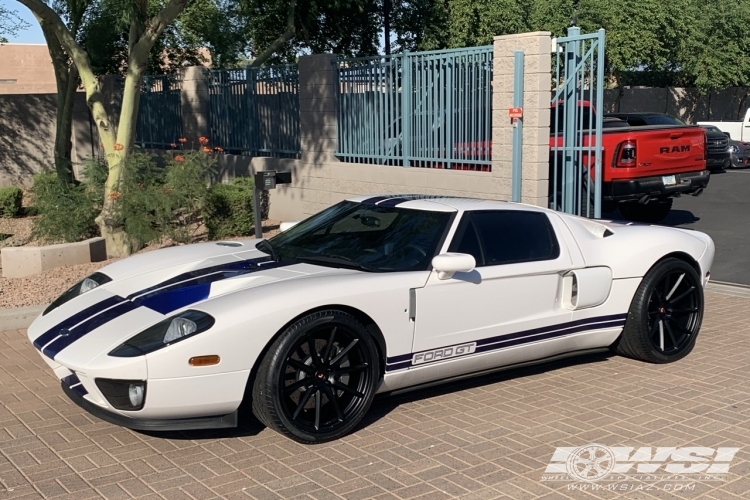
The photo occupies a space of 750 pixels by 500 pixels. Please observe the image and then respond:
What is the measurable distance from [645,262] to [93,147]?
696 inches

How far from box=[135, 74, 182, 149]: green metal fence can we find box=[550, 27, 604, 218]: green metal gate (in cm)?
1010

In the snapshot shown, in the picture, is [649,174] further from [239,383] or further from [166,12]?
[239,383]

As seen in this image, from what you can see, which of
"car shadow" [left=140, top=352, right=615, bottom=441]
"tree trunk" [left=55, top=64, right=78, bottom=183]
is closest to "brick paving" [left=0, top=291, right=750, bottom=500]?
"car shadow" [left=140, top=352, right=615, bottom=441]

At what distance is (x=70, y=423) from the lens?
552cm

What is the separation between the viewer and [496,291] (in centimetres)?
582

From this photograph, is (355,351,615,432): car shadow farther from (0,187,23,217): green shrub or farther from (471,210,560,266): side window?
(0,187,23,217): green shrub

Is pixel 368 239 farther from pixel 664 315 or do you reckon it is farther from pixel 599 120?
pixel 599 120

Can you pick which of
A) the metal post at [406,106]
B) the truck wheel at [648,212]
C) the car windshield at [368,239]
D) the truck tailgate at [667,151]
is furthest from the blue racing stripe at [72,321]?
the truck wheel at [648,212]

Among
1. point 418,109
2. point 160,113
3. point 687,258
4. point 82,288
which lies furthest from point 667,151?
point 160,113

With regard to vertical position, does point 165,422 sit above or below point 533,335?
below

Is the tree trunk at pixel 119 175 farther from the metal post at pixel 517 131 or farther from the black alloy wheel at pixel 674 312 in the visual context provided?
the black alloy wheel at pixel 674 312

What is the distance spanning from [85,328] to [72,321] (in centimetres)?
23

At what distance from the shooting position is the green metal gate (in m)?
10.6

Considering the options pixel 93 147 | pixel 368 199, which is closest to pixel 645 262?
pixel 368 199
